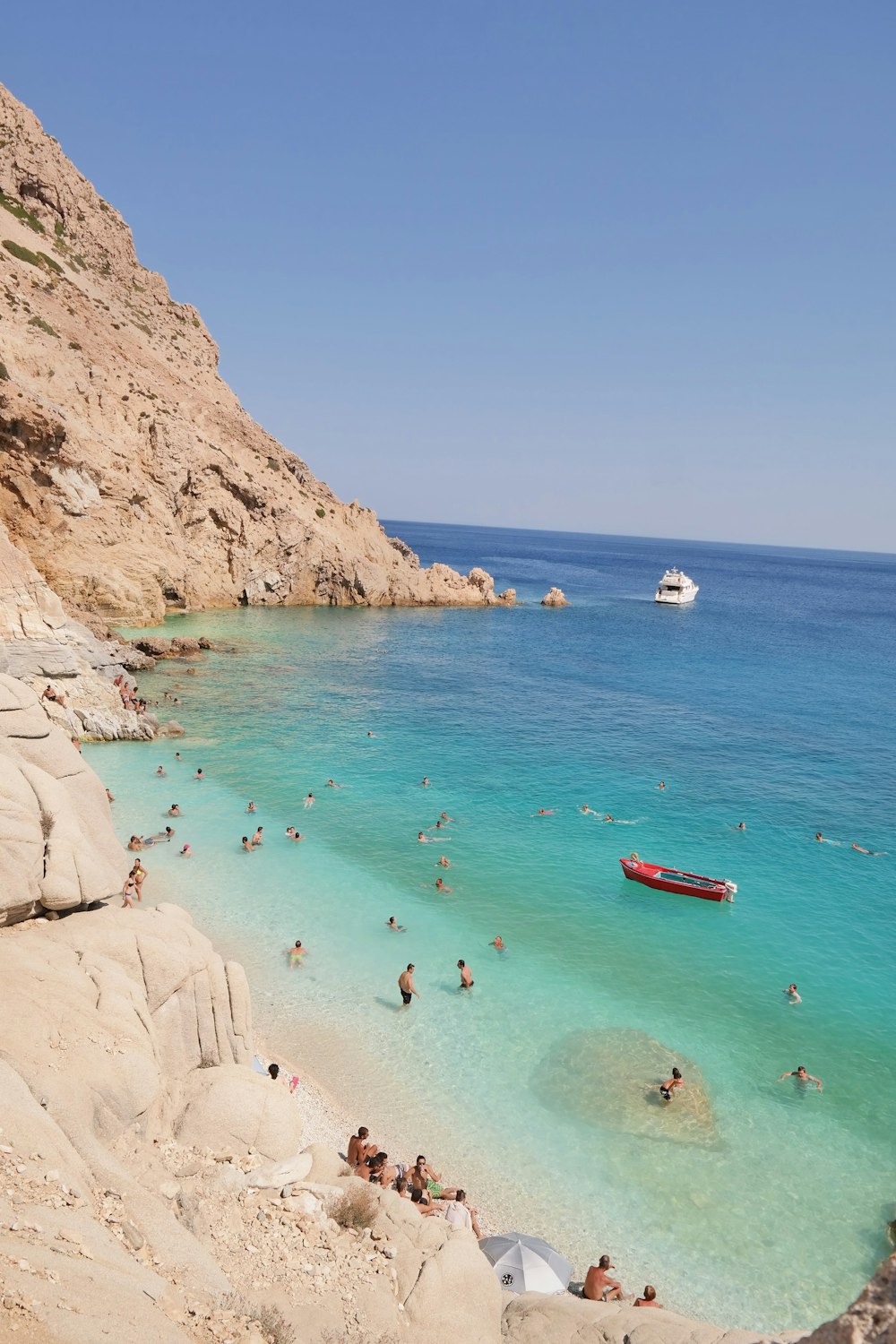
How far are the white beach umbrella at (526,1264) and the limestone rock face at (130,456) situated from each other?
139 ft

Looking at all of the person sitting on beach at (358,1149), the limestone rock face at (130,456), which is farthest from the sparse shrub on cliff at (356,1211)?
the limestone rock face at (130,456)

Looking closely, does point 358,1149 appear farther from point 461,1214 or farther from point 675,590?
point 675,590

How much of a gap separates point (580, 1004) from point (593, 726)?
24263mm

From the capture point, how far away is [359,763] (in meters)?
33.1

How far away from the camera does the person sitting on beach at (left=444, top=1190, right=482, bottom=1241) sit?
1109 cm

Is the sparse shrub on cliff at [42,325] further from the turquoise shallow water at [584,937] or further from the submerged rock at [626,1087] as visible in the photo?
the submerged rock at [626,1087]

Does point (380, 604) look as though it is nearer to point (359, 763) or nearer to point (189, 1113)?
point (359, 763)

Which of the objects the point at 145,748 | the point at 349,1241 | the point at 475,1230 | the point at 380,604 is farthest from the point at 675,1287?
the point at 380,604

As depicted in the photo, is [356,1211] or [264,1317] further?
[356,1211]

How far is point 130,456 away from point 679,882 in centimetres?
4805

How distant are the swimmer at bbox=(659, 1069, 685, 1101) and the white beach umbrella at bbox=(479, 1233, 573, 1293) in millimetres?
4638

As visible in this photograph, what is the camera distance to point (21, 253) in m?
57.8

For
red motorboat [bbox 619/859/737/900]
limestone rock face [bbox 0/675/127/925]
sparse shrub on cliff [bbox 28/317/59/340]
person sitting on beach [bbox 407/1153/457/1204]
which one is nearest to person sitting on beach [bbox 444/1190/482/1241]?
person sitting on beach [bbox 407/1153/457/1204]

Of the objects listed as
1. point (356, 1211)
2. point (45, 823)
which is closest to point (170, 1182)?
point (356, 1211)
